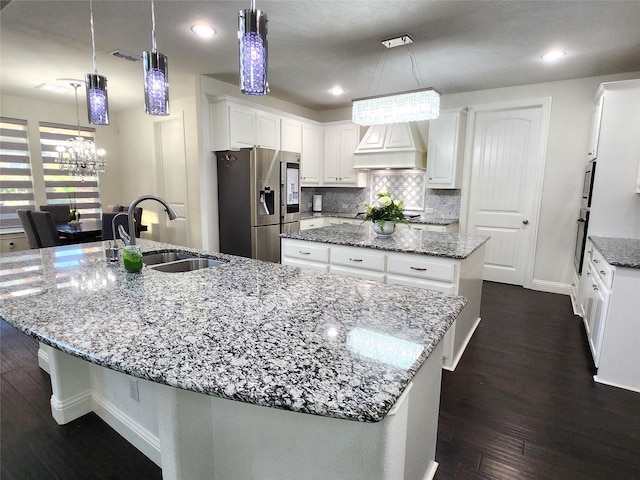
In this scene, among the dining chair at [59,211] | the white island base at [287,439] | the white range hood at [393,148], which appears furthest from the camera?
the dining chair at [59,211]

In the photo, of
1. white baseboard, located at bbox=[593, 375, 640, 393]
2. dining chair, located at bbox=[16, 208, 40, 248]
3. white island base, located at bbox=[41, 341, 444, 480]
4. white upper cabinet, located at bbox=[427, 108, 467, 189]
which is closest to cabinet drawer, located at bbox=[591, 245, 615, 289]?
white baseboard, located at bbox=[593, 375, 640, 393]

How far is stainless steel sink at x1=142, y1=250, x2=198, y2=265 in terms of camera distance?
88.0 inches

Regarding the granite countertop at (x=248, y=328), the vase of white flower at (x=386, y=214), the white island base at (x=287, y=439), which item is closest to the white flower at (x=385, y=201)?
the vase of white flower at (x=386, y=214)

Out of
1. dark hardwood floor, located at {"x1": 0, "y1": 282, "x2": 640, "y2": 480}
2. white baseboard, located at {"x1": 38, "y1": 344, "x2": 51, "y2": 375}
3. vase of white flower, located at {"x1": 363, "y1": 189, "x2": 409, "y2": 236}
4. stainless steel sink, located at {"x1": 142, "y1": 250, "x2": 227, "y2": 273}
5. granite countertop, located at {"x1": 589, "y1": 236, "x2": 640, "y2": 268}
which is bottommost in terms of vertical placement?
dark hardwood floor, located at {"x1": 0, "y1": 282, "x2": 640, "y2": 480}

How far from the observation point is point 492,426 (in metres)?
1.88

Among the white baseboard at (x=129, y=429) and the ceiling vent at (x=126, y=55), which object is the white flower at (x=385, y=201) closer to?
the white baseboard at (x=129, y=429)

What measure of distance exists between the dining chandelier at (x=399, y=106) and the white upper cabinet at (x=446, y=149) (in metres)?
1.76

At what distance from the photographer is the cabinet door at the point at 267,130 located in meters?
4.48

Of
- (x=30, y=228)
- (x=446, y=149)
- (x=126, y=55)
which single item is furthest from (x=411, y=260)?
(x=30, y=228)

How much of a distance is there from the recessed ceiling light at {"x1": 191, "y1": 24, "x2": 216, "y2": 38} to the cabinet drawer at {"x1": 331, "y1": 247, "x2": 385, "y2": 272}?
2121 mm

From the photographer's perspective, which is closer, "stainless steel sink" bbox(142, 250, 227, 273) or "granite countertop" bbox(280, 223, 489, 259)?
"stainless steel sink" bbox(142, 250, 227, 273)

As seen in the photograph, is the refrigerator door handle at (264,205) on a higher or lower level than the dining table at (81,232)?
higher

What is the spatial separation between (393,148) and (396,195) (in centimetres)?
87

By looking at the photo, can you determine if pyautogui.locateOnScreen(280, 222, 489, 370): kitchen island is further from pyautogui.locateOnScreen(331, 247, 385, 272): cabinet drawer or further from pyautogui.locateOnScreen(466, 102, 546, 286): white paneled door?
pyautogui.locateOnScreen(466, 102, 546, 286): white paneled door
